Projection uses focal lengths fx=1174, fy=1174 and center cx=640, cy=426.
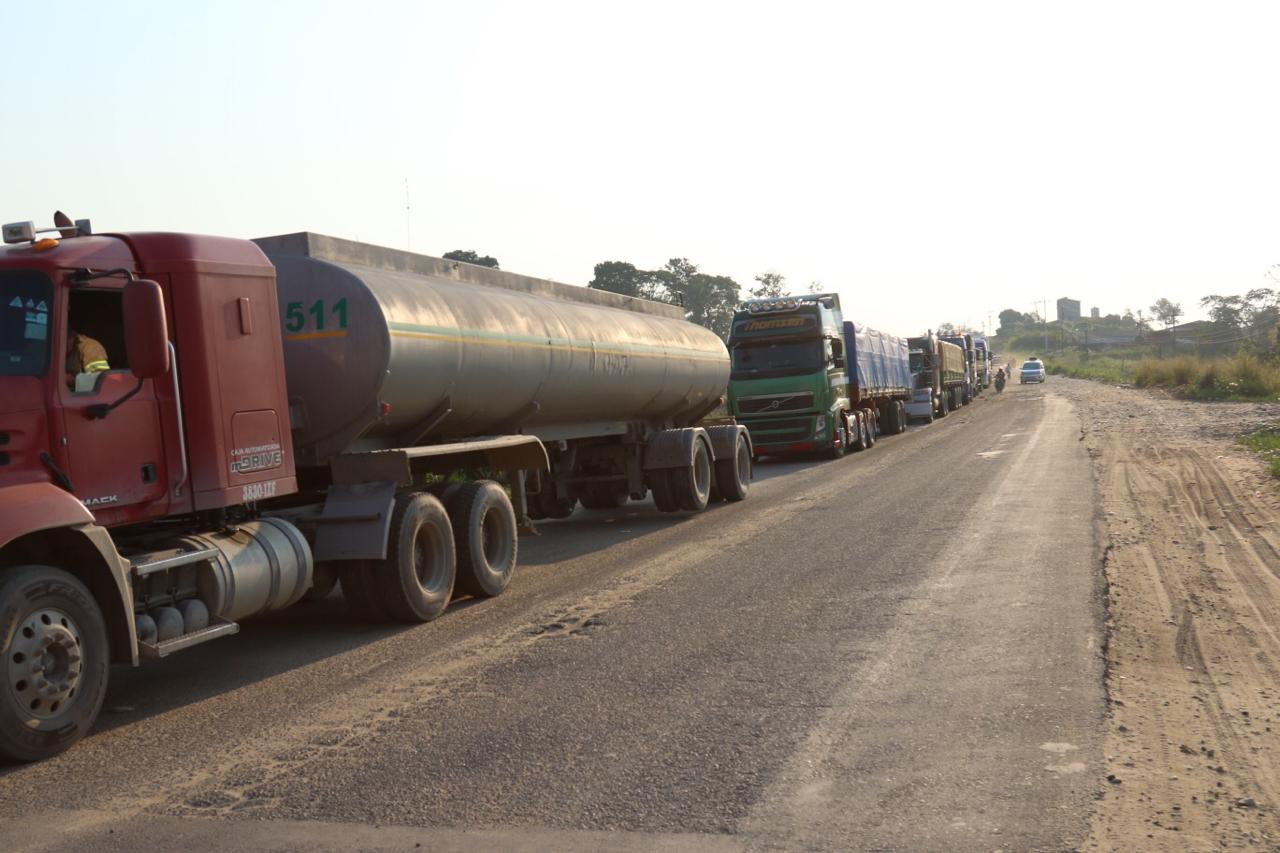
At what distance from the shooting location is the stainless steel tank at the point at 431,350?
352 inches

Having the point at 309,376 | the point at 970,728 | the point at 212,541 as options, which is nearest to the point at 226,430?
the point at 212,541

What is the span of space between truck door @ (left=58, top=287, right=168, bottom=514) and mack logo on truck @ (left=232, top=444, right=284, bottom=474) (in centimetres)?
64

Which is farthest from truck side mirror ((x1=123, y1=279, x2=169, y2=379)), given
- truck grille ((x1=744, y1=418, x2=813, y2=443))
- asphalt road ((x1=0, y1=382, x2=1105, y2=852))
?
truck grille ((x1=744, y1=418, x2=813, y2=443))

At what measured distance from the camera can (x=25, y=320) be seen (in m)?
6.48

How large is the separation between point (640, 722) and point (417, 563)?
3.82m

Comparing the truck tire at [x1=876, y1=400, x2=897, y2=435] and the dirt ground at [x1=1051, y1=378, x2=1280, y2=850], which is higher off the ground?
the truck tire at [x1=876, y1=400, x2=897, y2=435]

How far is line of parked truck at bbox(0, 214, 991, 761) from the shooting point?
20.5ft

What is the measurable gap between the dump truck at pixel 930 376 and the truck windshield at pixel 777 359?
60.2 feet

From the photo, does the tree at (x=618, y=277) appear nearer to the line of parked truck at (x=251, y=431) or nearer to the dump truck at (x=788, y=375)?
the dump truck at (x=788, y=375)

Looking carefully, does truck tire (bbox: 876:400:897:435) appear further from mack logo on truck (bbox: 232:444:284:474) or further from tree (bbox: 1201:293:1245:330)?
tree (bbox: 1201:293:1245:330)

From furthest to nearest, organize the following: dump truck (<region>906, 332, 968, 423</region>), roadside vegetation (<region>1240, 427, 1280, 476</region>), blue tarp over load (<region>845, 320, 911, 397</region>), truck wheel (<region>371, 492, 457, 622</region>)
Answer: dump truck (<region>906, 332, 968, 423</region>)
blue tarp over load (<region>845, 320, 911, 397</region>)
roadside vegetation (<region>1240, 427, 1280, 476</region>)
truck wheel (<region>371, 492, 457, 622</region>)

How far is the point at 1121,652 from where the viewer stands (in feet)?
23.5

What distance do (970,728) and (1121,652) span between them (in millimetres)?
1961

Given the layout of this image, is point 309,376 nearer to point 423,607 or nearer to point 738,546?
point 423,607
